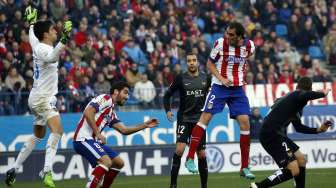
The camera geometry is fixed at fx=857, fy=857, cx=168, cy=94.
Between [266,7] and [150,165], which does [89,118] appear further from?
[266,7]

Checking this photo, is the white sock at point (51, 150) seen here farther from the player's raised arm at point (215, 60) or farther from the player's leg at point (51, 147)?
the player's raised arm at point (215, 60)

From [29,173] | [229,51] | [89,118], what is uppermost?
[229,51]

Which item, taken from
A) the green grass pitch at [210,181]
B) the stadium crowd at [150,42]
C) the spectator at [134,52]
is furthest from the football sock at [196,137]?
the spectator at [134,52]

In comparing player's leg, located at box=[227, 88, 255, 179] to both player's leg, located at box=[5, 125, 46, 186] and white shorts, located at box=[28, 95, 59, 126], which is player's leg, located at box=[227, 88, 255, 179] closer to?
white shorts, located at box=[28, 95, 59, 126]

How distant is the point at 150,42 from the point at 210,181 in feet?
31.2

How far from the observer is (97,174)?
13.4m

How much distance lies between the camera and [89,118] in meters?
13.6

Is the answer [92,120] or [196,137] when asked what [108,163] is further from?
[196,137]

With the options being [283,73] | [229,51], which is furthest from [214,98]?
[283,73]

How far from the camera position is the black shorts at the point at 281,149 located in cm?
1401

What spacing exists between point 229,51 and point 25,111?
10.8 metres

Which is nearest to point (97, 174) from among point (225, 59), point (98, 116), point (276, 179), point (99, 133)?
point (99, 133)

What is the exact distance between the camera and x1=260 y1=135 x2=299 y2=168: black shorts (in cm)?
1401

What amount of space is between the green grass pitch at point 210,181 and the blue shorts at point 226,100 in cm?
236
